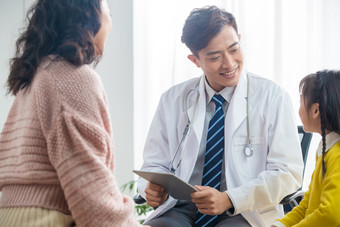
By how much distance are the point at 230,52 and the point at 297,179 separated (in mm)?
573

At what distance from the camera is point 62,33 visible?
1009 mm

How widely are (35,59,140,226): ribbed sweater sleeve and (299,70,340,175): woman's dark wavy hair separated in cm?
82

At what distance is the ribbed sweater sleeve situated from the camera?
92cm

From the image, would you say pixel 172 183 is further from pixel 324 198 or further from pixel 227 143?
pixel 324 198

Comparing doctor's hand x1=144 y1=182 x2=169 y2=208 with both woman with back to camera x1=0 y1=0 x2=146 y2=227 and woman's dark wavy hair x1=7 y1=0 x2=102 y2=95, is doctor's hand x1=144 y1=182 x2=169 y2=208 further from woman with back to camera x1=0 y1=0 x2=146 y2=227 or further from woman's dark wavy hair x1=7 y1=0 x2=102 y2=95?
woman's dark wavy hair x1=7 y1=0 x2=102 y2=95

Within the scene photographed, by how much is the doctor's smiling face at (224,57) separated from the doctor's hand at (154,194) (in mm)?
509

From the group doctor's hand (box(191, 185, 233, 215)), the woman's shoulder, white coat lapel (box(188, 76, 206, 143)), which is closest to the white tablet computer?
doctor's hand (box(191, 185, 233, 215))

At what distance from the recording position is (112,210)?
934mm

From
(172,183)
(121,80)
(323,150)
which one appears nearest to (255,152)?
(323,150)

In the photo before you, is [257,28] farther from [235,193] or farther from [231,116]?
[235,193]

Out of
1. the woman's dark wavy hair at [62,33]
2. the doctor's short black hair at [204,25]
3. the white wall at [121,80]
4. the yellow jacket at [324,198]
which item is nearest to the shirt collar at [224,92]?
the doctor's short black hair at [204,25]

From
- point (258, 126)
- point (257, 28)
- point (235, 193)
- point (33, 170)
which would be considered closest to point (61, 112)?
point (33, 170)

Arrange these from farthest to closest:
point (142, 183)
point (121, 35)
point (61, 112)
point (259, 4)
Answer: point (121, 35), point (259, 4), point (142, 183), point (61, 112)

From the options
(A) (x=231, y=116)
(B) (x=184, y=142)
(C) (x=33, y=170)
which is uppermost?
(C) (x=33, y=170)
